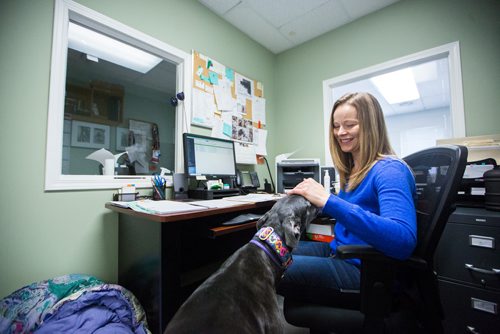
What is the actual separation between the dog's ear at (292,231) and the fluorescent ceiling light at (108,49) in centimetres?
174

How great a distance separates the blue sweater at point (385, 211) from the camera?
604mm

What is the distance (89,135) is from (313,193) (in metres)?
1.78

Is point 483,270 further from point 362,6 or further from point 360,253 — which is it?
point 362,6

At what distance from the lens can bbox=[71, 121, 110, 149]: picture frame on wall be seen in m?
1.56

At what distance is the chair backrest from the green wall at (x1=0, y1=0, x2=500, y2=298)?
1.29 metres

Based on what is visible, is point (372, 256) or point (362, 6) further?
point (362, 6)

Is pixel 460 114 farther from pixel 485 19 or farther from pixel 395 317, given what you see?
pixel 395 317

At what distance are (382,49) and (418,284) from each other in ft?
7.04

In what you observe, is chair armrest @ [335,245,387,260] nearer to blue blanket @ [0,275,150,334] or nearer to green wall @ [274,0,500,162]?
blue blanket @ [0,275,150,334]

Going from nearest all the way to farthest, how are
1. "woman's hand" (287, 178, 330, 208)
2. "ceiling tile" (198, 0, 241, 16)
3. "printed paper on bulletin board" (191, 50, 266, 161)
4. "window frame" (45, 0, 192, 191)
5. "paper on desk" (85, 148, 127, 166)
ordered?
"woman's hand" (287, 178, 330, 208) < "window frame" (45, 0, 192, 191) < "paper on desk" (85, 148, 127, 166) < "printed paper on bulletin board" (191, 50, 266, 161) < "ceiling tile" (198, 0, 241, 16)

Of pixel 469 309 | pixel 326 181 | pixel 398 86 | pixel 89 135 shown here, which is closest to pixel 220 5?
pixel 89 135

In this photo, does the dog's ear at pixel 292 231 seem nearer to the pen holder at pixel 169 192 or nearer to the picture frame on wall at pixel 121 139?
the pen holder at pixel 169 192

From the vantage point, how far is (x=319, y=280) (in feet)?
2.30

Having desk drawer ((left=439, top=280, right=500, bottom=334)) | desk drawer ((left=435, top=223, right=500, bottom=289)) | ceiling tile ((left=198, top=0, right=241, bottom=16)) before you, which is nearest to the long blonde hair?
desk drawer ((left=435, top=223, right=500, bottom=289))
